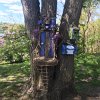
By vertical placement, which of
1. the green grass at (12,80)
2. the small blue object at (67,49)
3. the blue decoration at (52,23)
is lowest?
the green grass at (12,80)

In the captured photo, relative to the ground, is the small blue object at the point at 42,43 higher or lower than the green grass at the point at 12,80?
higher

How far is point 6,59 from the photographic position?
37.7 feet

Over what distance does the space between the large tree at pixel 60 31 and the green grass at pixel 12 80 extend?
66cm

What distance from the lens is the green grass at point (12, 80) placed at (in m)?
6.33

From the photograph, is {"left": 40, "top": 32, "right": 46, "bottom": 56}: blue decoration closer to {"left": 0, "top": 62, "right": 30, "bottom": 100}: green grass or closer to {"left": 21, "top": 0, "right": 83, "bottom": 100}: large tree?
{"left": 21, "top": 0, "right": 83, "bottom": 100}: large tree

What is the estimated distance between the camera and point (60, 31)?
18.8 ft

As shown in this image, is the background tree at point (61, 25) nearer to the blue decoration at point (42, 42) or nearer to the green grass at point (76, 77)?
the blue decoration at point (42, 42)

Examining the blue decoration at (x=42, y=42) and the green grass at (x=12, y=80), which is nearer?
the blue decoration at (x=42, y=42)

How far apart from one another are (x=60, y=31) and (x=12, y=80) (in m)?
2.21

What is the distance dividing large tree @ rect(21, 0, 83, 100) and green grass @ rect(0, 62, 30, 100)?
0.66m

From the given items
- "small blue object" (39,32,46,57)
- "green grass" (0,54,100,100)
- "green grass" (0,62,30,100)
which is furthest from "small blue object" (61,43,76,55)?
"green grass" (0,62,30,100)

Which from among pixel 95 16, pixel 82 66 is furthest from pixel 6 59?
pixel 95 16

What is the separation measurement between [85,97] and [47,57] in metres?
1.15

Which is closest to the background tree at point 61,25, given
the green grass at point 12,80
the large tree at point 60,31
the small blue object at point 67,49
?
the large tree at point 60,31
